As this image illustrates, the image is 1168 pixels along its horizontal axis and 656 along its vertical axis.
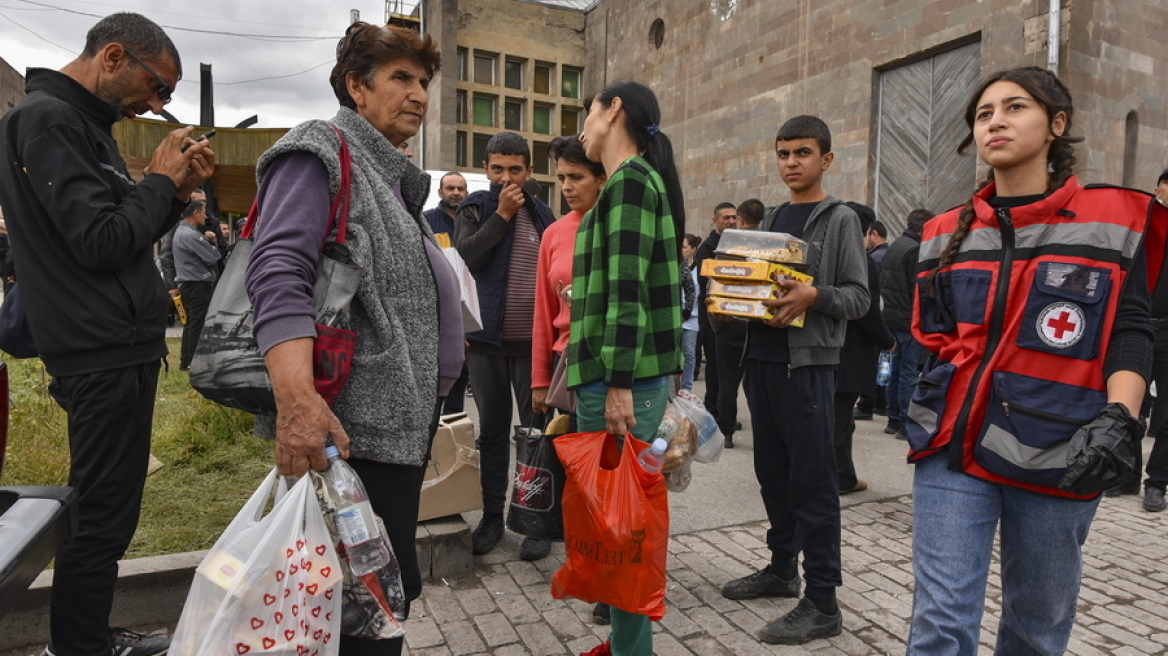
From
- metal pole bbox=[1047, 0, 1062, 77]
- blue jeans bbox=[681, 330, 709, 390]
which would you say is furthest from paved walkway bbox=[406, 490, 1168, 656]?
metal pole bbox=[1047, 0, 1062, 77]

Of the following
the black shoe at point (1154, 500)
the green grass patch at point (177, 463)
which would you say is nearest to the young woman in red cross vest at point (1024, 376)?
the green grass patch at point (177, 463)

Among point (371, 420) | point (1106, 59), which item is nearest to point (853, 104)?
point (1106, 59)

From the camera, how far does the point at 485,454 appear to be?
168 inches

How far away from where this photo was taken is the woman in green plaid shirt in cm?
257

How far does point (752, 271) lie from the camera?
3.26 metres

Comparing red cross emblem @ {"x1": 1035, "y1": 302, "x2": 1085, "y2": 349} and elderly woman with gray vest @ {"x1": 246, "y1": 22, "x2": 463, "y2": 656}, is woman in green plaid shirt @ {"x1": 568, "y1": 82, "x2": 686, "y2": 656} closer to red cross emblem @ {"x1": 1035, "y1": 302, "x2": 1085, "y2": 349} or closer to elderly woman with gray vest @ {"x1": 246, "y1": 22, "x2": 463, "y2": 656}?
elderly woman with gray vest @ {"x1": 246, "y1": 22, "x2": 463, "y2": 656}

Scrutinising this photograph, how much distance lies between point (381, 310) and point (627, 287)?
0.87 meters

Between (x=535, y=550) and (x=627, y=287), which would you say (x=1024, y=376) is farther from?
(x=535, y=550)

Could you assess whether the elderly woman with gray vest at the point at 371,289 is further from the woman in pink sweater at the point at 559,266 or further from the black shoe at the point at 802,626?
the black shoe at the point at 802,626

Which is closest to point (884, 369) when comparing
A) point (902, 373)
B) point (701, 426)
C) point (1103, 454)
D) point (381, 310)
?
point (902, 373)

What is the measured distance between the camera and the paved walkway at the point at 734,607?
10.3 ft

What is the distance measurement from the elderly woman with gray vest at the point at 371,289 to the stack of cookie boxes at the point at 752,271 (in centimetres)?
144

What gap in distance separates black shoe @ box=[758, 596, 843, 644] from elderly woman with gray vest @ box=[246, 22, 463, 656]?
1636mm

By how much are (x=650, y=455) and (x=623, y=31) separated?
19.2m
